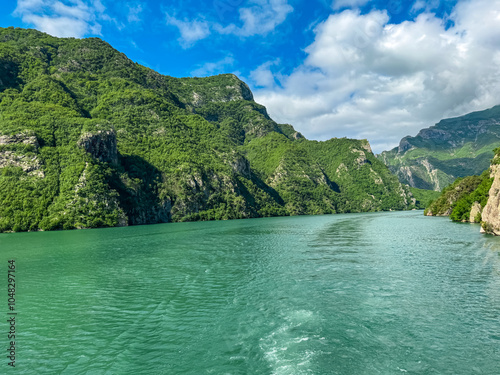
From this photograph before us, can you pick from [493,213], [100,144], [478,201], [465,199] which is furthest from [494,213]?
[100,144]

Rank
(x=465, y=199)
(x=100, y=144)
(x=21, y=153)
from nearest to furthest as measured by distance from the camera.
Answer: (x=465, y=199) < (x=21, y=153) < (x=100, y=144)

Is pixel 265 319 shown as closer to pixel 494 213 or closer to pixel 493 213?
pixel 494 213

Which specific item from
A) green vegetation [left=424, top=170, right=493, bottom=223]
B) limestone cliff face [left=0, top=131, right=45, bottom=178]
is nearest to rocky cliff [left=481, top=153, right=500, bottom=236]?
green vegetation [left=424, top=170, right=493, bottom=223]

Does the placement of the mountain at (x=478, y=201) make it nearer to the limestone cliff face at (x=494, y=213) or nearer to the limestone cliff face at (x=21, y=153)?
the limestone cliff face at (x=494, y=213)

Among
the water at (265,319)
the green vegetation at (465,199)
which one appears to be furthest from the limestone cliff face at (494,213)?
the water at (265,319)

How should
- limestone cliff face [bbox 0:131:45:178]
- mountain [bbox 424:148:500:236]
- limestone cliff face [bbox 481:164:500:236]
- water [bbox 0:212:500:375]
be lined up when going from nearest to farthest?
water [bbox 0:212:500:375] → limestone cliff face [bbox 481:164:500:236] → mountain [bbox 424:148:500:236] → limestone cliff face [bbox 0:131:45:178]

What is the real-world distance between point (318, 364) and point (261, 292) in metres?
11.9

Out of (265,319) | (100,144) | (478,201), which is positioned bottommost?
(265,319)

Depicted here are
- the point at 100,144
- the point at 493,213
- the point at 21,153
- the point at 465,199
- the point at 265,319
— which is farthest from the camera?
the point at 100,144

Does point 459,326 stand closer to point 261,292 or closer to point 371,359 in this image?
point 371,359

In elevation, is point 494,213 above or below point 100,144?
below

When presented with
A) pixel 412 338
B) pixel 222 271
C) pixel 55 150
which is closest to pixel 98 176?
pixel 55 150

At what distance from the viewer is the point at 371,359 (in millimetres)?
13453

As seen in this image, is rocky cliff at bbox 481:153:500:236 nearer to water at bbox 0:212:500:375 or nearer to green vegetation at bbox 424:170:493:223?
green vegetation at bbox 424:170:493:223
